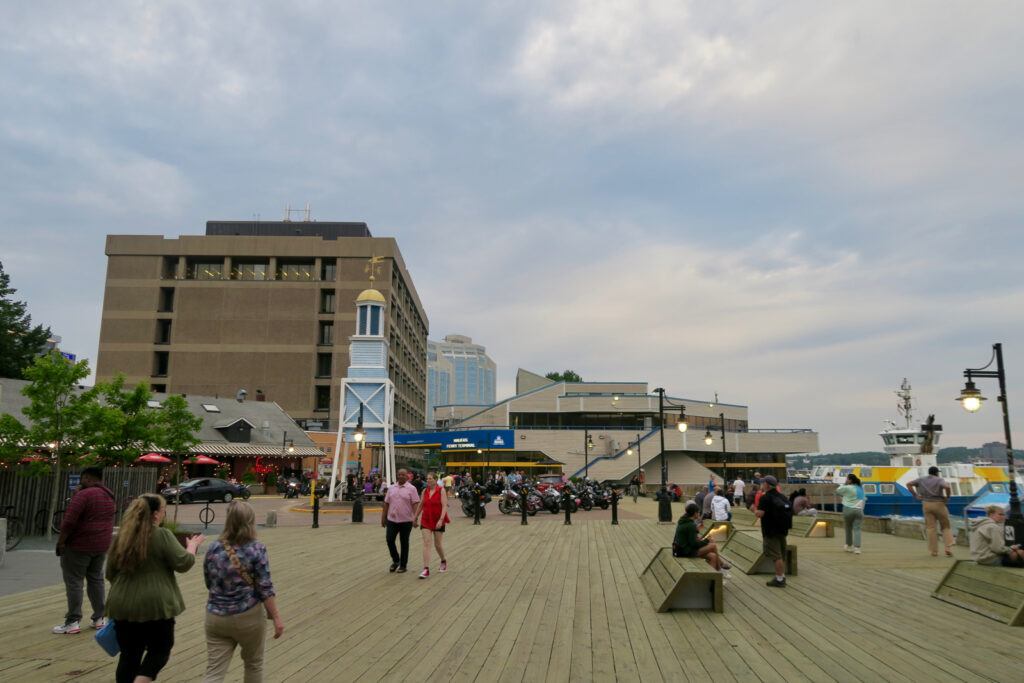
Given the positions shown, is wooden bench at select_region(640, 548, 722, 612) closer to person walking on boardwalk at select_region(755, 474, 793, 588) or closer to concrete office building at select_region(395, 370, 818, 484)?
person walking on boardwalk at select_region(755, 474, 793, 588)

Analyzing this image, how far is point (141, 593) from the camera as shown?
179 inches

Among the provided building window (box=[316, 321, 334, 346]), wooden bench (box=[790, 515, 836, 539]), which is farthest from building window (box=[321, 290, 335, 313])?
wooden bench (box=[790, 515, 836, 539])

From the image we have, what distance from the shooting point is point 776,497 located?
10.2m

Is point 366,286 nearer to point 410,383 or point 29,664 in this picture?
point 410,383

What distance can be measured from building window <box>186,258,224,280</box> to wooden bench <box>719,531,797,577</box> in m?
66.6

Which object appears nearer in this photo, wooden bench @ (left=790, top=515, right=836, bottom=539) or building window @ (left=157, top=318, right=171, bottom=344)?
wooden bench @ (left=790, top=515, right=836, bottom=539)

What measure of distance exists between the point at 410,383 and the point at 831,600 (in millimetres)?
78321

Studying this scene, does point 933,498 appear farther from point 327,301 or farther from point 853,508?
point 327,301

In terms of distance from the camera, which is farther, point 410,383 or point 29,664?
point 410,383

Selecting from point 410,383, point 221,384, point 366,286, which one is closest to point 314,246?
point 366,286

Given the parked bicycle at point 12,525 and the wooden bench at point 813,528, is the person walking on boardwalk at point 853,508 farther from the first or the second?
the parked bicycle at point 12,525

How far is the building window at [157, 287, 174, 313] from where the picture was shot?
68625 mm

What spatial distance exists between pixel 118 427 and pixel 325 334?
1955 inches

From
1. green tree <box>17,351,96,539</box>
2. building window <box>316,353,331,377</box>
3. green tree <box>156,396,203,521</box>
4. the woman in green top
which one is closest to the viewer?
the woman in green top
